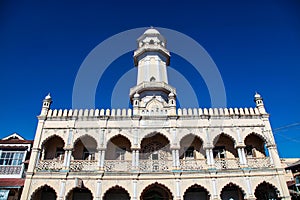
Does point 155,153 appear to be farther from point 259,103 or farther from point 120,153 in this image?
point 259,103

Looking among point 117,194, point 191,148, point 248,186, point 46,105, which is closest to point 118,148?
point 117,194

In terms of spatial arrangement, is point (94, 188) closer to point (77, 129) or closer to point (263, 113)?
point (77, 129)

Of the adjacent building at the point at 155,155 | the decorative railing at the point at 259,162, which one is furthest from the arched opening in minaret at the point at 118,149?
the decorative railing at the point at 259,162

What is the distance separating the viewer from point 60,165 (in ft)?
63.1

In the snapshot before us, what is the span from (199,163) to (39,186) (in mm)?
13439

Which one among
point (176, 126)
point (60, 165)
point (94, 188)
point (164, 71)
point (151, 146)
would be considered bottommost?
point (94, 188)

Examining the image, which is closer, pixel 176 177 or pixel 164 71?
pixel 176 177

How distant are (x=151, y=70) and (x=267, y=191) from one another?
17685 mm

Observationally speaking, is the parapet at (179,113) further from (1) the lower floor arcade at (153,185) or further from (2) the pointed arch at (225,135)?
(1) the lower floor arcade at (153,185)

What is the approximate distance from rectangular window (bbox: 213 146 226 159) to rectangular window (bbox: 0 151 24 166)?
18.1 metres

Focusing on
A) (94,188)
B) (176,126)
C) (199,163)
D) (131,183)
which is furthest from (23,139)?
(199,163)

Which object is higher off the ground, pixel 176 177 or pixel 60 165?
pixel 60 165

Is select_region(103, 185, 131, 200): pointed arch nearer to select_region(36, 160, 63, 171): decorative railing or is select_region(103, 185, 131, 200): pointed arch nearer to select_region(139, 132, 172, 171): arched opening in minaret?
select_region(139, 132, 172, 171): arched opening in minaret

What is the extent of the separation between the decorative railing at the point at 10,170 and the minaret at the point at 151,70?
12.1 metres
